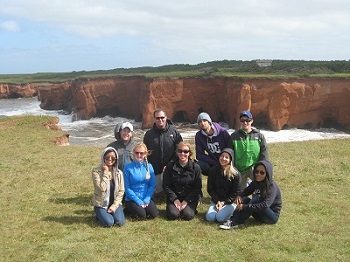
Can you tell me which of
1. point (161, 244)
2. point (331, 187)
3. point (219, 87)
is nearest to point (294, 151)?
point (331, 187)

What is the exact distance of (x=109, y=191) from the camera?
814 centimetres

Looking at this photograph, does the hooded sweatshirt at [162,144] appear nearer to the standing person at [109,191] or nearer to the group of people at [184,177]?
the group of people at [184,177]

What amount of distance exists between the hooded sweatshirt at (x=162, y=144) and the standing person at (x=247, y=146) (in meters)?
1.34

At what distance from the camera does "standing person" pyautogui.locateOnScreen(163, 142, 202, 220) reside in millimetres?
8258

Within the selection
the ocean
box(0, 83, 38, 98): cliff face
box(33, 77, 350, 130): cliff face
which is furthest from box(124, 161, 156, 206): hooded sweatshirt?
box(0, 83, 38, 98): cliff face

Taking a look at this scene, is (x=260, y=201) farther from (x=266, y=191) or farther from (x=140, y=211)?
(x=140, y=211)

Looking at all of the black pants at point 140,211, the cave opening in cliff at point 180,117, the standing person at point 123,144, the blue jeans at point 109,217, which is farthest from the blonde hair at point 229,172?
the cave opening in cliff at point 180,117

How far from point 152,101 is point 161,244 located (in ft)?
125

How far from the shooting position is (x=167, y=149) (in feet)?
30.3

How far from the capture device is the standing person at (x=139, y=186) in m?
8.34

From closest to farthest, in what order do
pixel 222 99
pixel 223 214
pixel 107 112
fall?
pixel 223 214 < pixel 222 99 < pixel 107 112

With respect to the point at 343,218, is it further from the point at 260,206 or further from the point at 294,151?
the point at 294,151

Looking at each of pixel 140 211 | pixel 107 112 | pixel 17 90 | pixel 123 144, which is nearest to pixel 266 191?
pixel 140 211

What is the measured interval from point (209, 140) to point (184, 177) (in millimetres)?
1217
